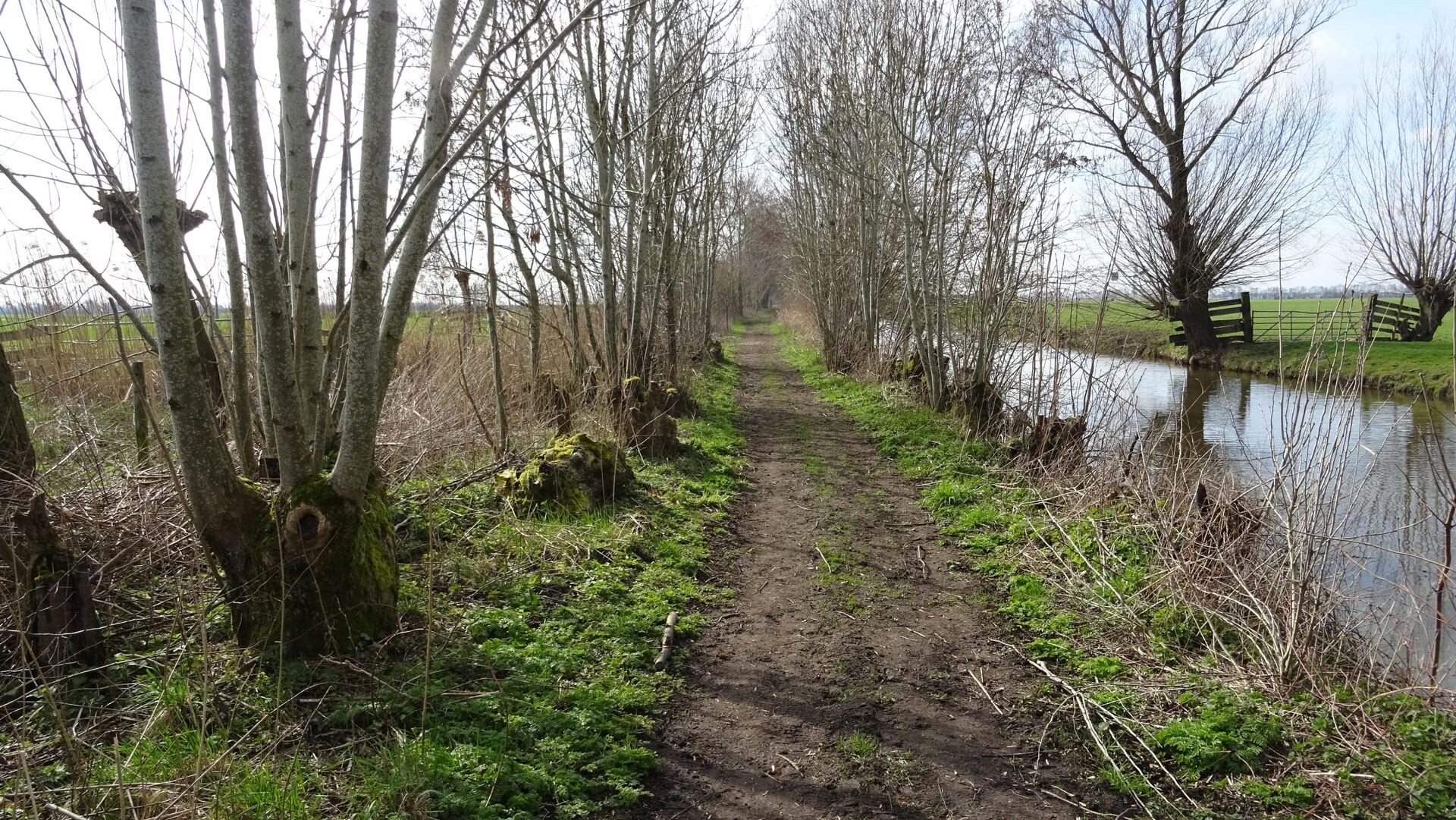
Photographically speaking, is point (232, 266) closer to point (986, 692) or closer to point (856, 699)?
point (856, 699)

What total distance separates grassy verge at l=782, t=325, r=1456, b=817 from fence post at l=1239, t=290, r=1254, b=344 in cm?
1755

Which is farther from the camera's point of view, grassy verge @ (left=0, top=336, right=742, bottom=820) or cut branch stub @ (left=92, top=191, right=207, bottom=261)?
cut branch stub @ (left=92, top=191, right=207, bottom=261)

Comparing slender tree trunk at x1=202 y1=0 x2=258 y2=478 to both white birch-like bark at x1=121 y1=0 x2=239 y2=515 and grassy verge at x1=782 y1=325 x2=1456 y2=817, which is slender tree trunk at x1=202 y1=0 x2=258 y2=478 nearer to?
white birch-like bark at x1=121 y1=0 x2=239 y2=515

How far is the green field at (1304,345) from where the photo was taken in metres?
3.68

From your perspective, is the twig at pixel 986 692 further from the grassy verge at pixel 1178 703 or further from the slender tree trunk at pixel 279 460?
the slender tree trunk at pixel 279 460

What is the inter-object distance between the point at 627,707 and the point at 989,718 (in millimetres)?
1534

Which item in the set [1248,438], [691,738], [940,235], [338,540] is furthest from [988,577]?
[1248,438]

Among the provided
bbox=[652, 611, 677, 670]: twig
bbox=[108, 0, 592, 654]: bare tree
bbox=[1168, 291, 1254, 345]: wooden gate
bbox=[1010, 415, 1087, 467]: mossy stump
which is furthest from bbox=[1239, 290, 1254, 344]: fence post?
bbox=[108, 0, 592, 654]: bare tree

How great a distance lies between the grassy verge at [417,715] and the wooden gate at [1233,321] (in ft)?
65.7

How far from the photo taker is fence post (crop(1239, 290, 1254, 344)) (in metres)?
19.6

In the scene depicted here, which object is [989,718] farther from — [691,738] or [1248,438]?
[1248,438]

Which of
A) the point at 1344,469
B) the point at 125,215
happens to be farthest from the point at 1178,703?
the point at 125,215

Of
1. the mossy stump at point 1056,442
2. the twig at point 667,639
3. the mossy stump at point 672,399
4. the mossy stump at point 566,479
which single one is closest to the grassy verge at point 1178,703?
the mossy stump at point 1056,442

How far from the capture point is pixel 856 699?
11.3 ft
